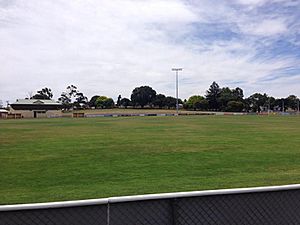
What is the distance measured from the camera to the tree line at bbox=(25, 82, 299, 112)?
164m

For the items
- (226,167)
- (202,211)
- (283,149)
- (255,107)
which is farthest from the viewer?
(255,107)

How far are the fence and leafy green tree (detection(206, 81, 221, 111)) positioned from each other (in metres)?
163

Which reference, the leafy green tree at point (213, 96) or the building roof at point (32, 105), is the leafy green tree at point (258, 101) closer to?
the leafy green tree at point (213, 96)

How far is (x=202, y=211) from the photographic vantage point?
14.2ft

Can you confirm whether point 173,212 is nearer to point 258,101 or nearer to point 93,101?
point 258,101

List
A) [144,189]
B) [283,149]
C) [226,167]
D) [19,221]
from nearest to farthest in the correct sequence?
1. [19,221]
2. [144,189]
3. [226,167]
4. [283,149]

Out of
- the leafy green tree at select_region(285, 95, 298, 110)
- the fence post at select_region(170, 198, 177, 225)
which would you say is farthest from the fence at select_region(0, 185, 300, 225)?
the leafy green tree at select_region(285, 95, 298, 110)

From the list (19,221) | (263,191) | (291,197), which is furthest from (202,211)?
(19,221)

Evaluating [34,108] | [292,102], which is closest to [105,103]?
[34,108]

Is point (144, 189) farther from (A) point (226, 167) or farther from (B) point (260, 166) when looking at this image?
(B) point (260, 166)

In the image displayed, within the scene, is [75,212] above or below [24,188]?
above

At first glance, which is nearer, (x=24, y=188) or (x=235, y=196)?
(x=235, y=196)

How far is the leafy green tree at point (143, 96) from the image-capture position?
180125mm

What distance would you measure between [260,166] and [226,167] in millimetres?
1370
